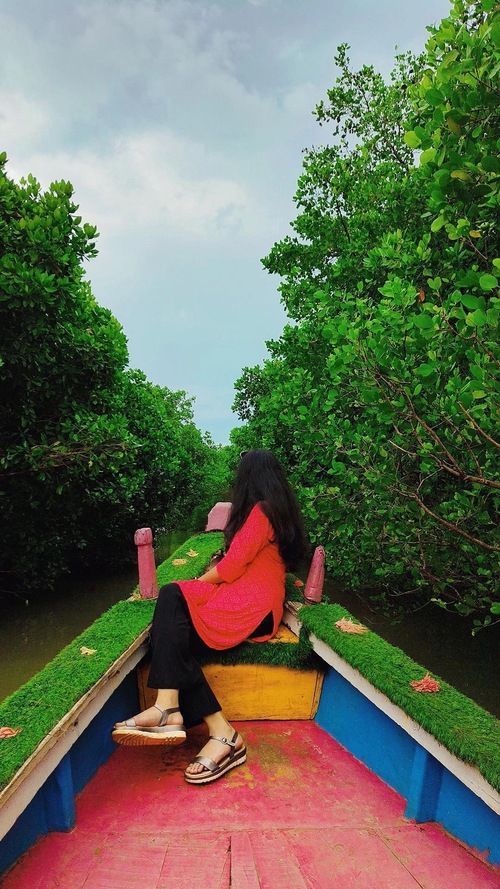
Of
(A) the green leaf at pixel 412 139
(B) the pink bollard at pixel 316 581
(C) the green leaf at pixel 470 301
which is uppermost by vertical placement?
(A) the green leaf at pixel 412 139

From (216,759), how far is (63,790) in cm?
87

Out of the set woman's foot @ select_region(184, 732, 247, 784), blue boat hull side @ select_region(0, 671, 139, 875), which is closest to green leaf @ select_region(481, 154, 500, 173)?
woman's foot @ select_region(184, 732, 247, 784)

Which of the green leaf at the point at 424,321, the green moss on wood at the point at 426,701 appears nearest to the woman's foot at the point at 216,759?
the green moss on wood at the point at 426,701

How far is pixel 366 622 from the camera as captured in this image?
1006 centimetres

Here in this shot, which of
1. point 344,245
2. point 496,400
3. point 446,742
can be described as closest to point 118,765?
point 446,742

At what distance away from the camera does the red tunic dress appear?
3395 mm

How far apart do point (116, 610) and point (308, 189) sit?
790cm

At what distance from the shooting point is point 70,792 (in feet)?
8.52

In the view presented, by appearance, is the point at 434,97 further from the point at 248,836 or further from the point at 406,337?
the point at 248,836

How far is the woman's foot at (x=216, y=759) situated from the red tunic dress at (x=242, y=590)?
539mm

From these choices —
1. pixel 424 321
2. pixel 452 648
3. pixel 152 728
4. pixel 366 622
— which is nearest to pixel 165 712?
pixel 152 728

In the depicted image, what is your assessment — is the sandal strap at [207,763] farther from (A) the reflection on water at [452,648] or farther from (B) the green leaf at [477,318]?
Answer: (A) the reflection on water at [452,648]

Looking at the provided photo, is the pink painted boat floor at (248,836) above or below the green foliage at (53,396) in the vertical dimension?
below

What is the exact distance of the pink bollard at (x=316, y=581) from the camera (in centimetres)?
435
